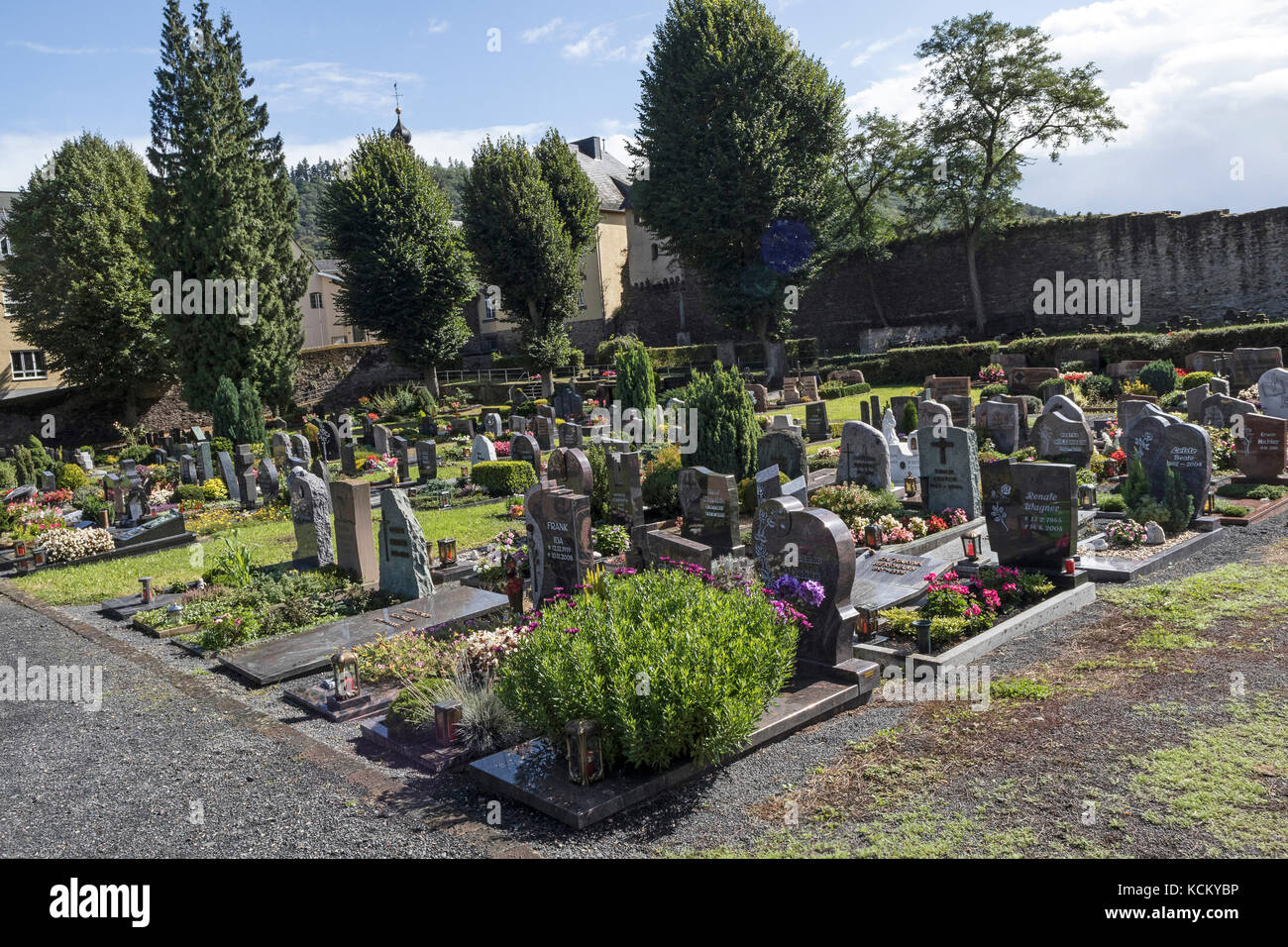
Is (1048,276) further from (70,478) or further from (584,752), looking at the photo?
(584,752)

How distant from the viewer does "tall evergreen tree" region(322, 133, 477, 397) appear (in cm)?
3434

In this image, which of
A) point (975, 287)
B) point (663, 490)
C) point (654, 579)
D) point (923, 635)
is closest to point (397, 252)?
point (663, 490)

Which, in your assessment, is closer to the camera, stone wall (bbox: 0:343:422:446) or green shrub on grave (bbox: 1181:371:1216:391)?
green shrub on grave (bbox: 1181:371:1216:391)

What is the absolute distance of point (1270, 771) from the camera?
5574mm

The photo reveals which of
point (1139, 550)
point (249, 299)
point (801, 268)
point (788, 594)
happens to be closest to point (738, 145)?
point (801, 268)

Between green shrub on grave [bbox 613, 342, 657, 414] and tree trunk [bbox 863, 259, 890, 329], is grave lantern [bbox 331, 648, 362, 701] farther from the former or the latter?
tree trunk [bbox 863, 259, 890, 329]

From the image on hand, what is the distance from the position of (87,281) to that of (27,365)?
28.5ft

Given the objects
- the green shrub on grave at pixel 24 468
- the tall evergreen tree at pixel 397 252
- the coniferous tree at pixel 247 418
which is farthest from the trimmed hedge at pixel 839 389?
the green shrub on grave at pixel 24 468

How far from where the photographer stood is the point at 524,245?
37.7m

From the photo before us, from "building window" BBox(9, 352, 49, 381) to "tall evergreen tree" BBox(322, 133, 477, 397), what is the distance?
13690mm

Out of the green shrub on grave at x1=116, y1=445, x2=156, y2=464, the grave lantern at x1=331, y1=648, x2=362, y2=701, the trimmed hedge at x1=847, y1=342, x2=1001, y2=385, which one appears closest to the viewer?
the grave lantern at x1=331, y1=648, x2=362, y2=701

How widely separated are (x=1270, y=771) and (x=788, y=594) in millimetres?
3432

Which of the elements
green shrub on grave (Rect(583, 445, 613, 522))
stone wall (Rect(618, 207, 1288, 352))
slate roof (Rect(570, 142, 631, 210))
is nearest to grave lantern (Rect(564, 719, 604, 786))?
green shrub on grave (Rect(583, 445, 613, 522))

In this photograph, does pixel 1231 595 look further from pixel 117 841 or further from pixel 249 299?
pixel 249 299
